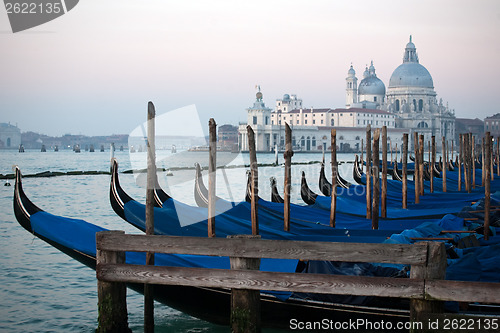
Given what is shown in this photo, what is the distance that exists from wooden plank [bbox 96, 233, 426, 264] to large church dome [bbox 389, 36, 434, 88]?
2585 inches

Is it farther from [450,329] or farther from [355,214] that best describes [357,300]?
[355,214]

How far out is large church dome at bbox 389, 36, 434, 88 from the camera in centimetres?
6625

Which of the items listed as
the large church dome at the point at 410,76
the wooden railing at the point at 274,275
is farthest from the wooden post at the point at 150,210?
the large church dome at the point at 410,76

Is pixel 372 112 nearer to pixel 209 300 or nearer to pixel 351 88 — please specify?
pixel 351 88

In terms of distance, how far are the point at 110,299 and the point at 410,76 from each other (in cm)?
6571

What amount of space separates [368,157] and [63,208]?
8.24m

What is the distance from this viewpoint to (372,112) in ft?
212

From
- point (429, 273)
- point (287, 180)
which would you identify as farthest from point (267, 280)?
point (287, 180)

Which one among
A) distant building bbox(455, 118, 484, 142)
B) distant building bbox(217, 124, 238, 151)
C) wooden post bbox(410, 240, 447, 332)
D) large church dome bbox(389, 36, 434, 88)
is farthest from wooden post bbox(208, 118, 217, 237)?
distant building bbox(455, 118, 484, 142)

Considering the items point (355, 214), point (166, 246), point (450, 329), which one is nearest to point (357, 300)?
point (450, 329)

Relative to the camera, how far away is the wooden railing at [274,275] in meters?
2.67

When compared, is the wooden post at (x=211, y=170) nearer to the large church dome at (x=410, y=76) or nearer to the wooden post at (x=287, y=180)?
the wooden post at (x=287, y=180)

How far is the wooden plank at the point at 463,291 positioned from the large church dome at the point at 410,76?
6581 centimetres

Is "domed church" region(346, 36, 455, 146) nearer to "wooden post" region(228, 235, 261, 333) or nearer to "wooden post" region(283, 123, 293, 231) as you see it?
"wooden post" region(283, 123, 293, 231)
